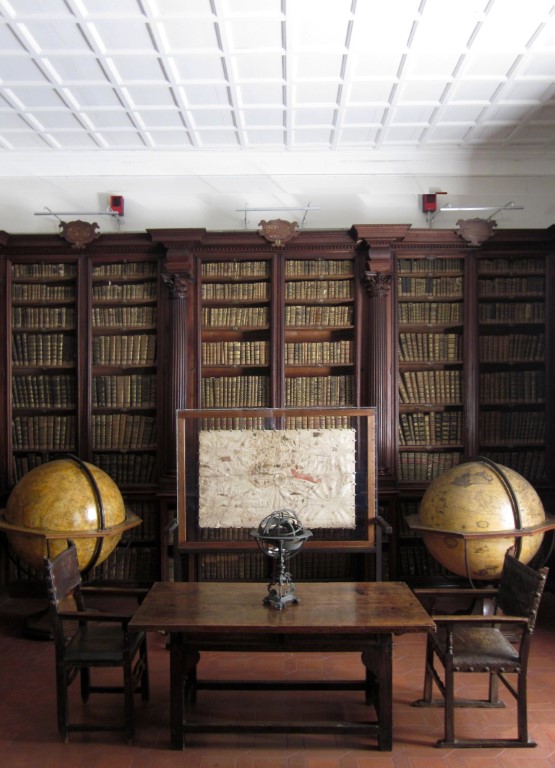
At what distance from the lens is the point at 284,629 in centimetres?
284

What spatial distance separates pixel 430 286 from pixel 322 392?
1.33 m

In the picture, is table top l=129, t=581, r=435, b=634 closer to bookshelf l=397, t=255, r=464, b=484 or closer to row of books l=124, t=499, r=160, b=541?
row of books l=124, t=499, r=160, b=541

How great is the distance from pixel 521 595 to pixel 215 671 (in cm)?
196

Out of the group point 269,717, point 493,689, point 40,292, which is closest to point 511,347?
point 493,689

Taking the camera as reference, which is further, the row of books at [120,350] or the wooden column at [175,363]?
the row of books at [120,350]

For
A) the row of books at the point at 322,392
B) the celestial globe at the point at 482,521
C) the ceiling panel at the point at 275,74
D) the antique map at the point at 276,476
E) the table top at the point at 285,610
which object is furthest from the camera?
the row of books at the point at 322,392

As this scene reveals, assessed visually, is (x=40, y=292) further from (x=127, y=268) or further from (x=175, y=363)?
(x=175, y=363)

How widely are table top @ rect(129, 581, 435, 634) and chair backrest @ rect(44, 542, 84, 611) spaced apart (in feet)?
1.47

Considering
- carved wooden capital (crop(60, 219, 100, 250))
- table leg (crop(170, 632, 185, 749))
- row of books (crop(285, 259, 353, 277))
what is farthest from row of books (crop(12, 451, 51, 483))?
table leg (crop(170, 632, 185, 749))

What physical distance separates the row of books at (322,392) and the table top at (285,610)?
2081 millimetres

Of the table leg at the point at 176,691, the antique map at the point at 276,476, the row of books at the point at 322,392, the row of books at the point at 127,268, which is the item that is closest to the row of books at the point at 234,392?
the row of books at the point at 322,392

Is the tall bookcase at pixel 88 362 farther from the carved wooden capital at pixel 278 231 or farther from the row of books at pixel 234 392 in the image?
the carved wooden capital at pixel 278 231

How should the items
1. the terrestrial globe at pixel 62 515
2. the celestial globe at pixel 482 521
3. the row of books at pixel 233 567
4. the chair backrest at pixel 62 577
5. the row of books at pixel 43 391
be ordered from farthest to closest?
the row of books at pixel 43 391 → the row of books at pixel 233 567 → the terrestrial globe at pixel 62 515 → the celestial globe at pixel 482 521 → the chair backrest at pixel 62 577

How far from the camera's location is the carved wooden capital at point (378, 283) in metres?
5.23
